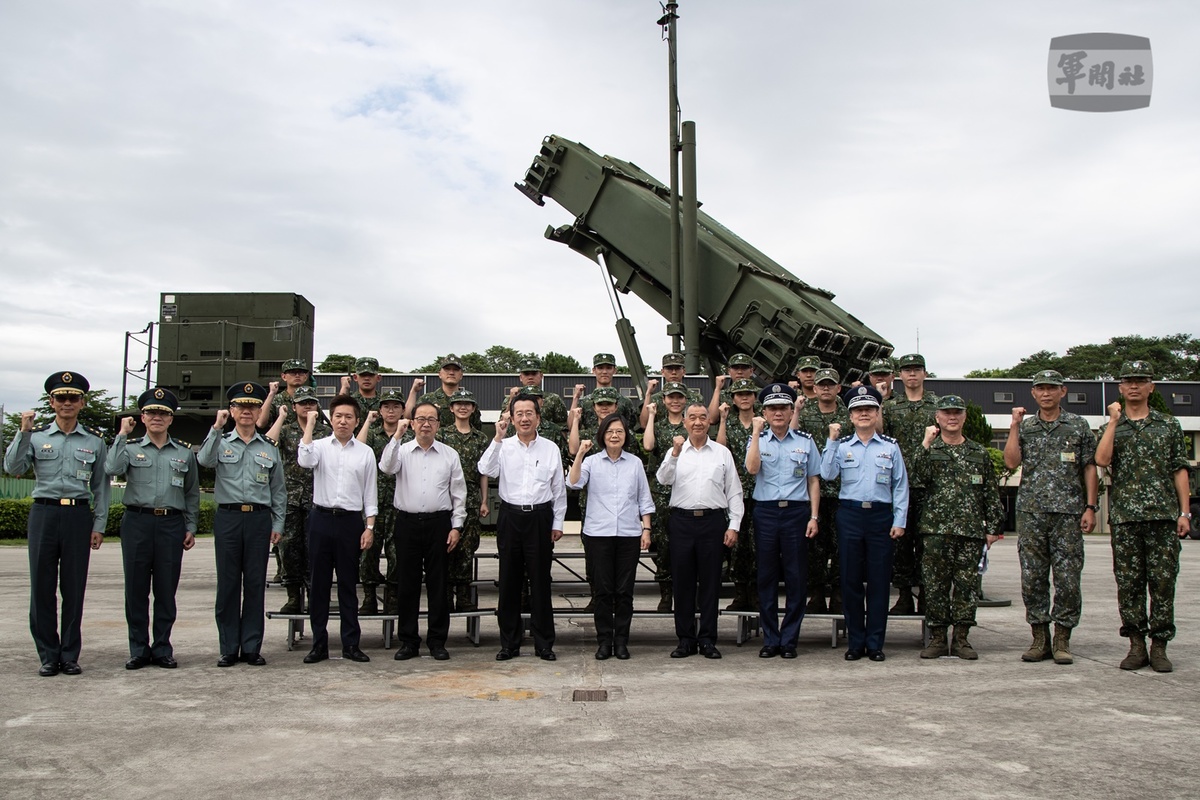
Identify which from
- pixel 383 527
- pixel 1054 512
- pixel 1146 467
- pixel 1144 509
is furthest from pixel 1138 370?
pixel 383 527

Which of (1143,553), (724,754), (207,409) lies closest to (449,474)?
(724,754)

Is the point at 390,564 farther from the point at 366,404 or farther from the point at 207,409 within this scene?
the point at 207,409

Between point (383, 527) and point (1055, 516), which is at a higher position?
point (1055, 516)

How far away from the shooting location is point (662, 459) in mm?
7422

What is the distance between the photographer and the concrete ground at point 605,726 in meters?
3.49

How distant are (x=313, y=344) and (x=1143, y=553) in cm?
1048

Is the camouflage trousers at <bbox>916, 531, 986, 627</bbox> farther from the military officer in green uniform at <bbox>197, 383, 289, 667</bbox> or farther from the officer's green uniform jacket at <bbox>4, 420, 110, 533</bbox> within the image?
the officer's green uniform jacket at <bbox>4, 420, 110, 533</bbox>

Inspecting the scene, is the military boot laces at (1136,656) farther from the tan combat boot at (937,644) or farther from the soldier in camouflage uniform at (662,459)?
the soldier in camouflage uniform at (662,459)

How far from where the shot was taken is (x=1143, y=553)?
18.8 ft

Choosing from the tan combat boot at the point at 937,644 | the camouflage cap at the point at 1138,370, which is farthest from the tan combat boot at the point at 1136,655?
the camouflage cap at the point at 1138,370

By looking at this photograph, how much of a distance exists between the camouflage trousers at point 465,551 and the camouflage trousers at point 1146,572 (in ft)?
13.6

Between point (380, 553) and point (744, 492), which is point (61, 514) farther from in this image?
point (744, 492)

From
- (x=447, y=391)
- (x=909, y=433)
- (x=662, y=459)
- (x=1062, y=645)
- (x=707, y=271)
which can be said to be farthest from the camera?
(x=707, y=271)

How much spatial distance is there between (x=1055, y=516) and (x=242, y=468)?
16.6 ft
